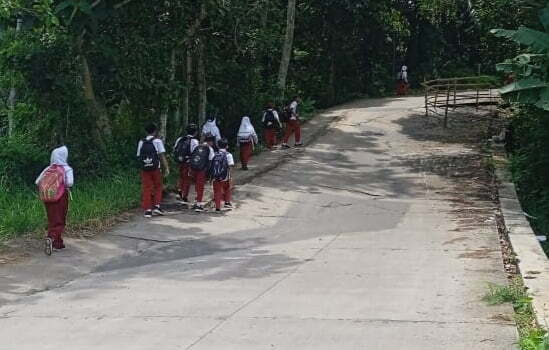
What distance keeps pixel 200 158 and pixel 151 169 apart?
1.15 m

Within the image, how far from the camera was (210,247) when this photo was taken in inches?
470

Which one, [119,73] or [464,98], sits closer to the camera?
[119,73]

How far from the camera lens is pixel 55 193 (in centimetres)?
1084

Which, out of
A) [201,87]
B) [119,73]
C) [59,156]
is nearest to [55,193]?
[59,156]

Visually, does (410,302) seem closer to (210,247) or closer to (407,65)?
(210,247)

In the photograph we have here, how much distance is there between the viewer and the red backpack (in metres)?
10.8

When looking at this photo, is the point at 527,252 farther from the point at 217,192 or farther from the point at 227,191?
the point at 227,191

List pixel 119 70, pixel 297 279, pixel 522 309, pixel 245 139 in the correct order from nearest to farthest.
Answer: pixel 522 309 → pixel 297 279 → pixel 119 70 → pixel 245 139

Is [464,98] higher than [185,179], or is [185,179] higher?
[464,98]

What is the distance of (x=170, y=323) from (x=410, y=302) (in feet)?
7.81

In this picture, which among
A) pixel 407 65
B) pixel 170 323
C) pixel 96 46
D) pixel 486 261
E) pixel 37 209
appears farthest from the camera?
pixel 407 65

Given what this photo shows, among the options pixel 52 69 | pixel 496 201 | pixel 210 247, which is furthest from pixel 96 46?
pixel 496 201

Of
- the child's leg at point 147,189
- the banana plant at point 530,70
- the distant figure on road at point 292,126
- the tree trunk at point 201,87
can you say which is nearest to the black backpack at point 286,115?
the distant figure on road at point 292,126

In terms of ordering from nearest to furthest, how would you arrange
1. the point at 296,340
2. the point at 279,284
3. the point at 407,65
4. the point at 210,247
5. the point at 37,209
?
1. the point at 296,340
2. the point at 279,284
3. the point at 210,247
4. the point at 37,209
5. the point at 407,65
